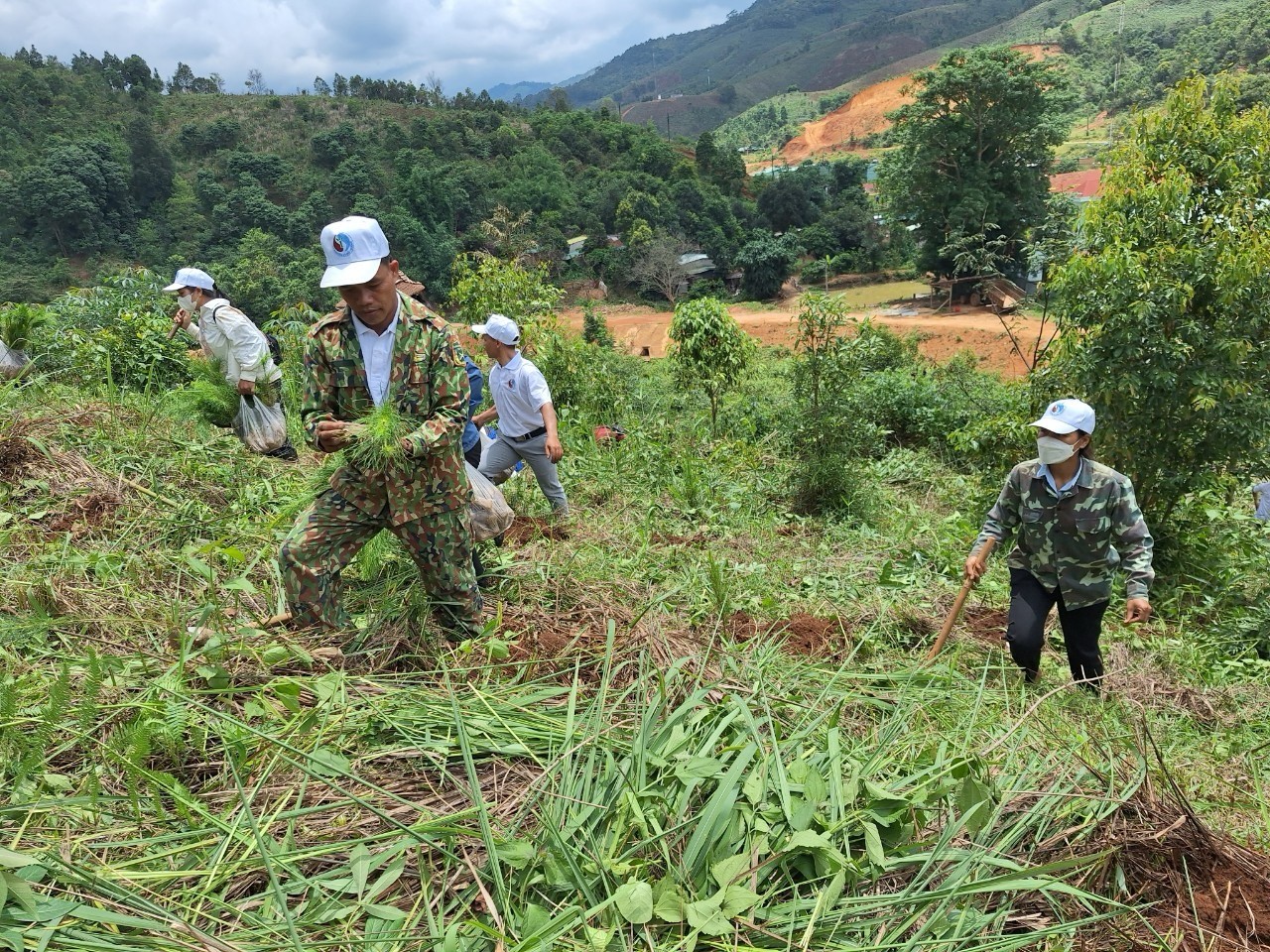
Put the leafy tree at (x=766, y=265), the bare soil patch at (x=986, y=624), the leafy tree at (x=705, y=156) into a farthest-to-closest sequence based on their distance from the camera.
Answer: the leafy tree at (x=705, y=156)
the leafy tree at (x=766, y=265)
the bare soil patch at (x=986, y=624)

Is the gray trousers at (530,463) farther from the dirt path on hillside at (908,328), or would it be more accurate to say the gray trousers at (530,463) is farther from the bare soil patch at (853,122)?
the bare soil patch at (853,122)

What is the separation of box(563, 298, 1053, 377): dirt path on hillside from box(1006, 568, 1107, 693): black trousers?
11.7 meters

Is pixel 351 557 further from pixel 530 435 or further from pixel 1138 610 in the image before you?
pixel 1138 610

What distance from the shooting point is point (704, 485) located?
625cm

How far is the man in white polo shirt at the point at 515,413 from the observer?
435 centimetres

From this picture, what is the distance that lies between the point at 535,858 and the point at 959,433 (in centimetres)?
540

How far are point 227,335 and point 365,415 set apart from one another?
8.86ft

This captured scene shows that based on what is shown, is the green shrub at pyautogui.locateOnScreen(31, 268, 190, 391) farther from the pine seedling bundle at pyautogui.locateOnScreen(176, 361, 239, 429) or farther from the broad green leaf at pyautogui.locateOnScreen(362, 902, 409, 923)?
the broad green leaf at pyautogui.locateOnScreen(362, 902, 409, 923)

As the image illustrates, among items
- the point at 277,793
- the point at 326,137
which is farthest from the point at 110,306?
the point at 326,137

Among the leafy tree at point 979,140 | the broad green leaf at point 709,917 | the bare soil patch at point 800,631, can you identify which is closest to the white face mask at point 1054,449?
the bare soil patch at point 800,631

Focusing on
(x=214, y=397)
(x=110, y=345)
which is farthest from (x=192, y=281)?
(x=110, y=345)

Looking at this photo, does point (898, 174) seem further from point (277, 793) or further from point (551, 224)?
point (277, 793)

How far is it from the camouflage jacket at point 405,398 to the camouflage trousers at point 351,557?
7cm

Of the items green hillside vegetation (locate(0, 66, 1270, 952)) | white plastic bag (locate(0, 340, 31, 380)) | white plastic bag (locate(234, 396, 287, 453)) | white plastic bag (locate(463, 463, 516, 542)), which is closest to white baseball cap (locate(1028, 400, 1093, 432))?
green hillside vegetation (locate(0, 66, 1270, 952))
